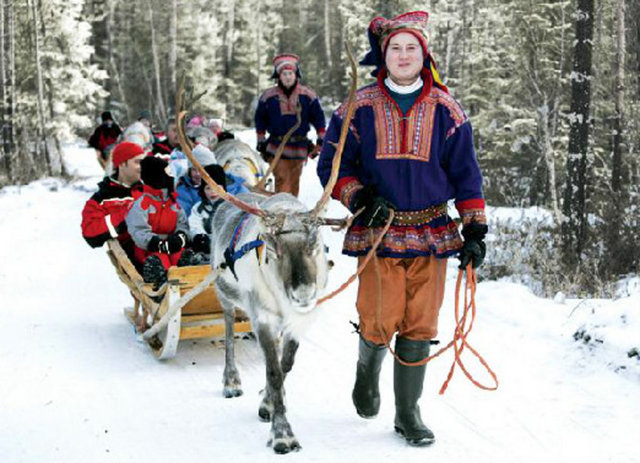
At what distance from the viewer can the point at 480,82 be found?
24422 millimetres

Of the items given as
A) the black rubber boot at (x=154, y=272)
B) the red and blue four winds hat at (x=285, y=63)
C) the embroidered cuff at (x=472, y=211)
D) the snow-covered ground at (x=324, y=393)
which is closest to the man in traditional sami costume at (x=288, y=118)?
the red and blue four winds hat at (x=285, y=63)

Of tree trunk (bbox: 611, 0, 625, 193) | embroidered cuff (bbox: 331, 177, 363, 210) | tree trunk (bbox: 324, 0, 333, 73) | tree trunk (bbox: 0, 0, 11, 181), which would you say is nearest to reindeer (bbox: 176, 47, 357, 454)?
embroidered cuff (bbox: 331, 177, 363, 210)

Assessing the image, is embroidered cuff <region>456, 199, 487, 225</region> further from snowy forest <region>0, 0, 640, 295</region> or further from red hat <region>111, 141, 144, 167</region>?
red hat <region>111, 141, 144, 167</region>

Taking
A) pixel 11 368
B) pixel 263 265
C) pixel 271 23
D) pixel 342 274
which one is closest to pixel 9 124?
pixel 342 274

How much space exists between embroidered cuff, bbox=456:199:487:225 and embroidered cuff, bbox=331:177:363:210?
0.59 meters

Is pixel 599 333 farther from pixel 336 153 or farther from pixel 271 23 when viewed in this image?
pixel 271 23

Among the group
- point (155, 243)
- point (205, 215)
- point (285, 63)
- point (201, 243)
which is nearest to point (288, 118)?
point (285, 63)

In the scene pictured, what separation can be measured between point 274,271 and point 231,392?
56.1 inches

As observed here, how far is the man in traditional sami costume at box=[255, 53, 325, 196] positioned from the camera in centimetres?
880

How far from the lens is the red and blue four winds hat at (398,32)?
3.54m

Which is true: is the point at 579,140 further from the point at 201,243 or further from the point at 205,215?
the point at 201,243

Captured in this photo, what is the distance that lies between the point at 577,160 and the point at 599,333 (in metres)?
4.29

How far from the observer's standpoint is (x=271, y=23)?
45.0 meters

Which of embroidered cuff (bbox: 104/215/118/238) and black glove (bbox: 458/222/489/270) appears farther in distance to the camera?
embroidered cuff (bbox: 104/215/118/238)
